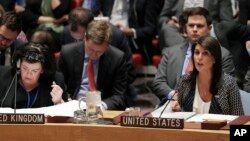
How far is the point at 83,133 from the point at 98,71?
1.46 metres

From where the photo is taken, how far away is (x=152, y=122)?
3838mm

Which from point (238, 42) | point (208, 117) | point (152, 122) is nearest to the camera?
point (152, 122)

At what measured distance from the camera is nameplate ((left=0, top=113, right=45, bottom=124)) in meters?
3.95

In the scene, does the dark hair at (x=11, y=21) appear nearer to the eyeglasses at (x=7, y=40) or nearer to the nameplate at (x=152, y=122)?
the eyeglasses at (x=7, y=40)

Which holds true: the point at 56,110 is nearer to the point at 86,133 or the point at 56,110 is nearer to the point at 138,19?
the point at 86,133

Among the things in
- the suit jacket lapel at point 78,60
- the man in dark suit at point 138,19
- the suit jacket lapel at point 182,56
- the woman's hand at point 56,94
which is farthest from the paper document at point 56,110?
the man in dark suit at point 138,19

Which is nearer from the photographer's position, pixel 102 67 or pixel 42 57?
pixel 42 57

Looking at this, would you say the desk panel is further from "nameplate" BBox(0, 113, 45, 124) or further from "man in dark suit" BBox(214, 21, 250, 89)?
"man in dark suit" BBox(214, 21, 250, 89)

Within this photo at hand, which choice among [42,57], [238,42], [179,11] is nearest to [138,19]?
[179,11]

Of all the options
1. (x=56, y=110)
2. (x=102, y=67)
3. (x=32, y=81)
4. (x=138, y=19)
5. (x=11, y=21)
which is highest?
(x=138, y=19)

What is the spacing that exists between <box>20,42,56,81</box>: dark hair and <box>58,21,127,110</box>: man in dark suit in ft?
1.86

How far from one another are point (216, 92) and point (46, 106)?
1137 mm

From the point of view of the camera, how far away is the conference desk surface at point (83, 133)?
3.81 metres

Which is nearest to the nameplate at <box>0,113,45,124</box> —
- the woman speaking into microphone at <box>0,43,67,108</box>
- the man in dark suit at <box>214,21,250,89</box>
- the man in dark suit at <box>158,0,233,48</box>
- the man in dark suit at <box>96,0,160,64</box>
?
the woman speaking into microphone at <box>0,43,67,108</box>
